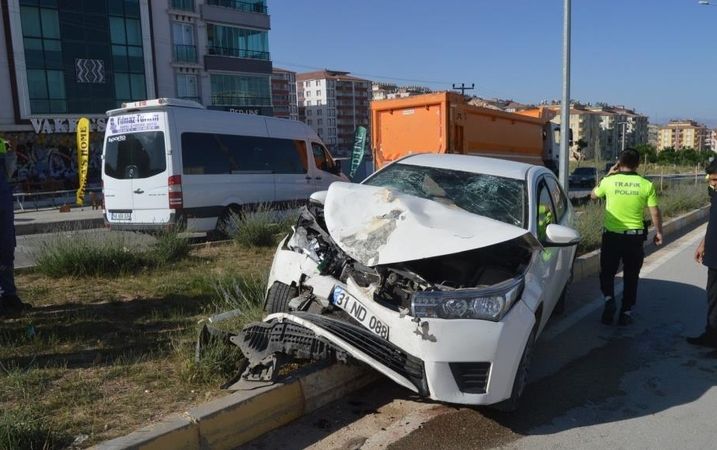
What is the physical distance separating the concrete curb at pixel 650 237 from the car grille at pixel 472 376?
5.19 m

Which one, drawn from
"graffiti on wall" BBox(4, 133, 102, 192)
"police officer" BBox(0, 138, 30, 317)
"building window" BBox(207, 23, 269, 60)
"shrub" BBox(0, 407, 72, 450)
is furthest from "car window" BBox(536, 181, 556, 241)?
"building window" BBox(207, 23, 269, 60)

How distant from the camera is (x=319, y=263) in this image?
4.13 metres

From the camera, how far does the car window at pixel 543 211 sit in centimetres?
487

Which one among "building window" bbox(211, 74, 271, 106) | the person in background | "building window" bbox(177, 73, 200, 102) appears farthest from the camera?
"building window" bbox(211, 74, 271, 106)

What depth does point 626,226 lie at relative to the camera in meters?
6.12

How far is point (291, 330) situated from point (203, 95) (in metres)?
42.7

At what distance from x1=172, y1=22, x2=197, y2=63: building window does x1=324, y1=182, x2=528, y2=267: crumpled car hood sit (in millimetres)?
41285

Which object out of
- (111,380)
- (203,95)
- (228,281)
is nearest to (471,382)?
(111,380)

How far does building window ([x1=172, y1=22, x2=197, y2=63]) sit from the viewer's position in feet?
139

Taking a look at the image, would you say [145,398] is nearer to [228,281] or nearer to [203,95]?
[228,281]

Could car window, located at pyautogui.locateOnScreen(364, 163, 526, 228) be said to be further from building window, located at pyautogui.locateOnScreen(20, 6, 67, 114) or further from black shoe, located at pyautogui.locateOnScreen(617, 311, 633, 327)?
building window, located at pyautogui.locateOnScreen(20, 6, 67, 114)

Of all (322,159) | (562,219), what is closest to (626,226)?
(562,219)

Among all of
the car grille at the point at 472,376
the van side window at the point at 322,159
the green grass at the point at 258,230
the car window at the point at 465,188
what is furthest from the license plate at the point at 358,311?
the van side window at the point at 322,159

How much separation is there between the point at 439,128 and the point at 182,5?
35313 millimetres
